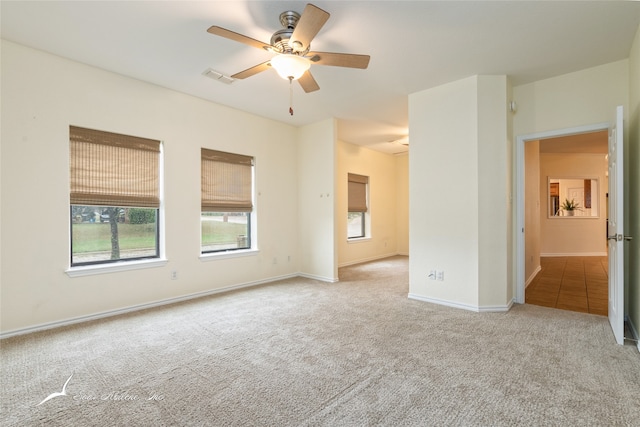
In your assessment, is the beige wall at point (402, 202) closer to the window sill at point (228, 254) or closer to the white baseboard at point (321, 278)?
the white baseboard at point (321, 278)

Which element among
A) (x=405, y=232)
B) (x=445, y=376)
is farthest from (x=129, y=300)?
(x=405, y=232)

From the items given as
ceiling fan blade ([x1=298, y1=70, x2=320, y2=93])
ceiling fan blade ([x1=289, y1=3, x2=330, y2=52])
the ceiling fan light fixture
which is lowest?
the ceiling fan light fixture

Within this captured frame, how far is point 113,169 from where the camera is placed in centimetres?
365

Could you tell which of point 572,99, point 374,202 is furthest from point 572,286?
point 374,202

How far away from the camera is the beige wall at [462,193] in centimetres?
367

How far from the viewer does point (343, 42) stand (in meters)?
2.96

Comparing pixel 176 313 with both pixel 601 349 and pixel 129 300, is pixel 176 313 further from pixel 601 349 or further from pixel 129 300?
pixel 601 349

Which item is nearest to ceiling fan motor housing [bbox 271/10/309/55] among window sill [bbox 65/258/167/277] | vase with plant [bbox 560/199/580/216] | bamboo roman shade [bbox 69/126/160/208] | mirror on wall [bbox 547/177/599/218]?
bamboo roman shade [bbox 69/126/160/208]

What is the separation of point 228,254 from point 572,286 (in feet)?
17.9

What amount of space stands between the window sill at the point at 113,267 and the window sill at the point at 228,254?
0.58 meters

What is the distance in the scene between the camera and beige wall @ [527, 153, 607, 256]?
8.05 metres

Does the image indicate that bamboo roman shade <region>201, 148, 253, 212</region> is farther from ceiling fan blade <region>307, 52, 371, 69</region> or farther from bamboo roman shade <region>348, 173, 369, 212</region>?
bamboo roman shade <region>348, 173, 369, 212</region>

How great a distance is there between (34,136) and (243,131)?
2.57 meters

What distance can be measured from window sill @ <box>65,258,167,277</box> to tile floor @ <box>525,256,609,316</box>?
194 inches
